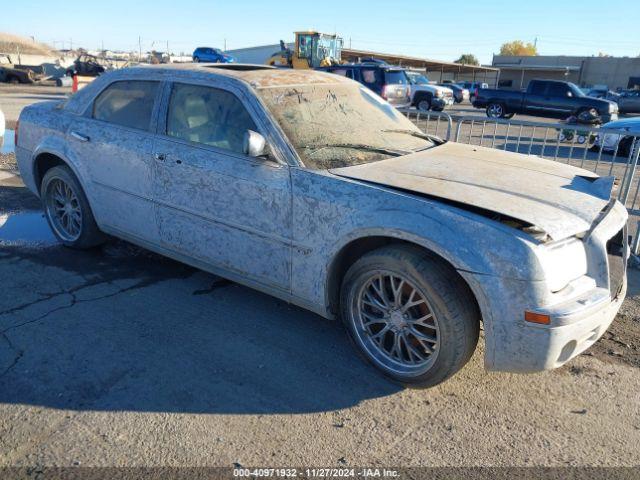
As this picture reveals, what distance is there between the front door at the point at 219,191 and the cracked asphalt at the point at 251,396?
19.5 inches

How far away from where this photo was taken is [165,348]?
136 inches

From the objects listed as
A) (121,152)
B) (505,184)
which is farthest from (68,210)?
(505,184)

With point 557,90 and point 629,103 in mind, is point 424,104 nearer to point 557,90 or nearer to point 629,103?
point 557,90

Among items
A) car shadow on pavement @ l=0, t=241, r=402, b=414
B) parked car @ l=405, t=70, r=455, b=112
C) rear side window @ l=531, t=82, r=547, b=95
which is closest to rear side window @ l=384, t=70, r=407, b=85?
parked car @ l=405, t=70, r=455, b=112

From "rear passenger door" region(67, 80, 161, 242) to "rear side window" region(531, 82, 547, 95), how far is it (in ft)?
73.8

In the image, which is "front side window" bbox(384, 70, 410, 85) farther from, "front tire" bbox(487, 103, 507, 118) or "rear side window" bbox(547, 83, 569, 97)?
"rear side window" bbox(547, 83, 569, 97)

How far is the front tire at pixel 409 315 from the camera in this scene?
9.35ft

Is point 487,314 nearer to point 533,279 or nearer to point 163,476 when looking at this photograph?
point 533,279

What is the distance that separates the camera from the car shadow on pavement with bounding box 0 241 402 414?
299 cm

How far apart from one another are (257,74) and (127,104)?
122cm

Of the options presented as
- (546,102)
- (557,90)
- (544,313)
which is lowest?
(546,102)

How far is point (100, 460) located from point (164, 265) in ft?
8.24

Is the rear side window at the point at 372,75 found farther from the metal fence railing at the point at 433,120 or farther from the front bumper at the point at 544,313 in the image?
the front bumper at the point at 544,313

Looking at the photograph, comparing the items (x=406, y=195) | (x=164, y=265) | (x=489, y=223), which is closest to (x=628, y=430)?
(x=489, y=223)
